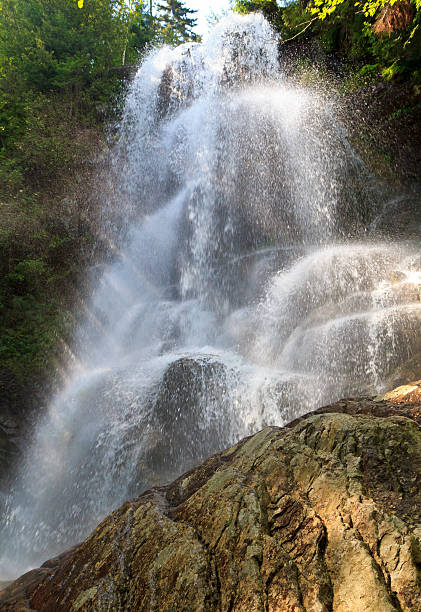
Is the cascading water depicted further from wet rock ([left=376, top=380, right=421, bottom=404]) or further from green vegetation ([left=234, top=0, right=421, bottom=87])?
wet rock ([left=376, top=380, right=421, bottom=404])

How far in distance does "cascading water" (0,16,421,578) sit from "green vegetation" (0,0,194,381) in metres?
0.99

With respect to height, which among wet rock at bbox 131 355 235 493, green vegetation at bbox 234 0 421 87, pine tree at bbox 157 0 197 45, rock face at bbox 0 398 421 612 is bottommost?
wet rock at bbox 131 355 235 493

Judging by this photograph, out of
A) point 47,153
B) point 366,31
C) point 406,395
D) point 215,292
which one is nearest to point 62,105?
point 47,153

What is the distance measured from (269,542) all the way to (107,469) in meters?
4.41

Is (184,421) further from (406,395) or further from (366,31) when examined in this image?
(366,31)

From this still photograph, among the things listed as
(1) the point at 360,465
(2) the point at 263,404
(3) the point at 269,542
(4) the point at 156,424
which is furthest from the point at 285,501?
(4) the point at 156,424

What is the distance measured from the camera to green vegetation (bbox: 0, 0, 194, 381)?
9.61 m

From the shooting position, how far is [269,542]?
6.14 feet

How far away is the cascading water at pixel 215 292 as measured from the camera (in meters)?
5.55

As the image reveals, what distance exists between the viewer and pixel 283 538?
1.89 meters

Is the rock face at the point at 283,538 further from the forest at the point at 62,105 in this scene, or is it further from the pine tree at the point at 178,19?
the pine tree at the point at 178,19

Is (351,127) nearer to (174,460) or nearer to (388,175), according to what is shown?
(388,175)

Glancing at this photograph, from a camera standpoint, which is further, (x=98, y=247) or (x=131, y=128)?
(x=131, y=128)

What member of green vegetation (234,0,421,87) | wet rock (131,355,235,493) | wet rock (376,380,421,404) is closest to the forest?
green vegetation (234,0,421,87)
